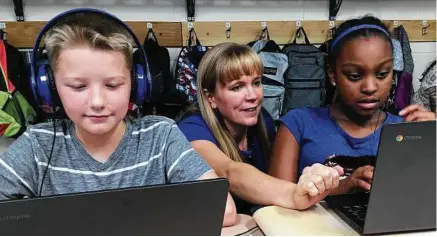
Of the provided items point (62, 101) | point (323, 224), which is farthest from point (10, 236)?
point (323, 224)

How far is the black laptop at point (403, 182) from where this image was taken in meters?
0.69

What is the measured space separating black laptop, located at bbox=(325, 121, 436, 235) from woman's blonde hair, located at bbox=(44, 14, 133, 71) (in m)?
0.59

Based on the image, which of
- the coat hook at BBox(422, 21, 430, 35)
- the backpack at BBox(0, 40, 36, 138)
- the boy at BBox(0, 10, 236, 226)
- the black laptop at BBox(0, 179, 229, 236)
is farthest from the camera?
the coat hook at BBox(422, 21, 430, 35)

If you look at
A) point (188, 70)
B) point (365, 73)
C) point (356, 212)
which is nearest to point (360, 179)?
point (356, 212)

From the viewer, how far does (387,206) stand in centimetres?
75

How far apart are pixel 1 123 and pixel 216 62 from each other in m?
1.16

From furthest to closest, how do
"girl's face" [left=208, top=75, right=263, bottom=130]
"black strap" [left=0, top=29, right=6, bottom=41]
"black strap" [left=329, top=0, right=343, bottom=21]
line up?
1. "black strap" [left=329, top=0, right=343, bottom=21]
2. "black strap" [left=0, top=29, right=6, bottom=41]
3. "girl's face" [left=208, top=75, right=263, bottom=130]

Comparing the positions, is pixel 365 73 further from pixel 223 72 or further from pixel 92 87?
pixel 92 87

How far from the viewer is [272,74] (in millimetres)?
2338

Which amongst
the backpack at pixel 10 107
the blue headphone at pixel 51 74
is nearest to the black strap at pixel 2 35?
the backpack at pixel 10 107

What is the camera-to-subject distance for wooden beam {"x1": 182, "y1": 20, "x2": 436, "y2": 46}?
2457 mm

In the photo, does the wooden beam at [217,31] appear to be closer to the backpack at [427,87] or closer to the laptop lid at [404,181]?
the backpack at [427,87]

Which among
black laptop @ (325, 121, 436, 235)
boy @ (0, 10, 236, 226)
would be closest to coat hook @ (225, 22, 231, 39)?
boy @ (0, 10, 236, 226)

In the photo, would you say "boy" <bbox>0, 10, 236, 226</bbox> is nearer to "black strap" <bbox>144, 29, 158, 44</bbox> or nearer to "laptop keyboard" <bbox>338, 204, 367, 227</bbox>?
"laptop keyboard" <bbox>338, 204, 367, 227</bbox>
